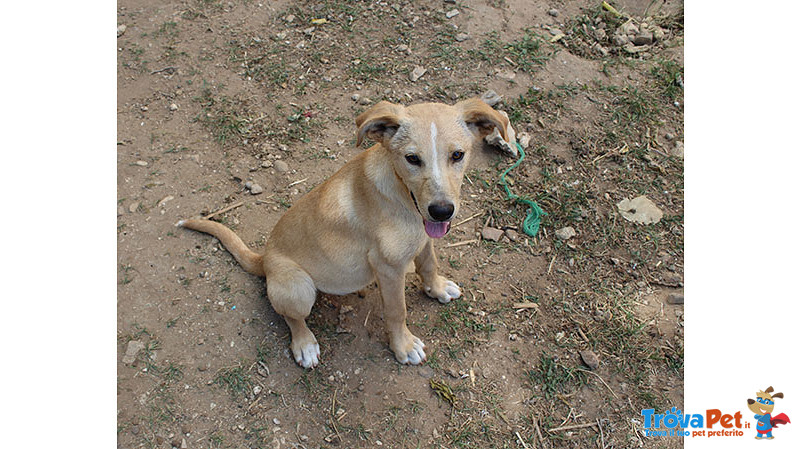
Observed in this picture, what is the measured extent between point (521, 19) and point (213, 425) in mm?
5641

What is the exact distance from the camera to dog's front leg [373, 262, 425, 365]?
3555 mm

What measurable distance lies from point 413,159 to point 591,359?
2174 mm

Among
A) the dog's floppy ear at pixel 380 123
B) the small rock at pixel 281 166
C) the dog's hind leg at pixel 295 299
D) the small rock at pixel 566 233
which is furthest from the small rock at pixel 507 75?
the dog's hind leg at pixel 295 299

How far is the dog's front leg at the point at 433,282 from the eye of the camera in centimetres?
414

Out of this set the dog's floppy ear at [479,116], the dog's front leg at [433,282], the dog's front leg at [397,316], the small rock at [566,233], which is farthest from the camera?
the small rock at [566,233]

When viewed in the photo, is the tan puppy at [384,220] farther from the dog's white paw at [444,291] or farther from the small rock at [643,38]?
the small rock at [643,38]

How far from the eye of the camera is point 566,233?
15.6ft

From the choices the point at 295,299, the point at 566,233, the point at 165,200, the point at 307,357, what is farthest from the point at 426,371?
the point at 165,200

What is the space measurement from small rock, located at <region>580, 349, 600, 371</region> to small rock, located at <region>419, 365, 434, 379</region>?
1.17 meters

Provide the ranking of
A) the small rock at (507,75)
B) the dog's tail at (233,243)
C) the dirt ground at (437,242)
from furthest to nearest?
1. the small rock at (507,75)
2. the dog's tail at (233,243)
3. the dirt ground at (437,242)

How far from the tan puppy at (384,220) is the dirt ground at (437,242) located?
352mm

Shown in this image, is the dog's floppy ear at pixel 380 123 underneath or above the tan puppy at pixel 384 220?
above
